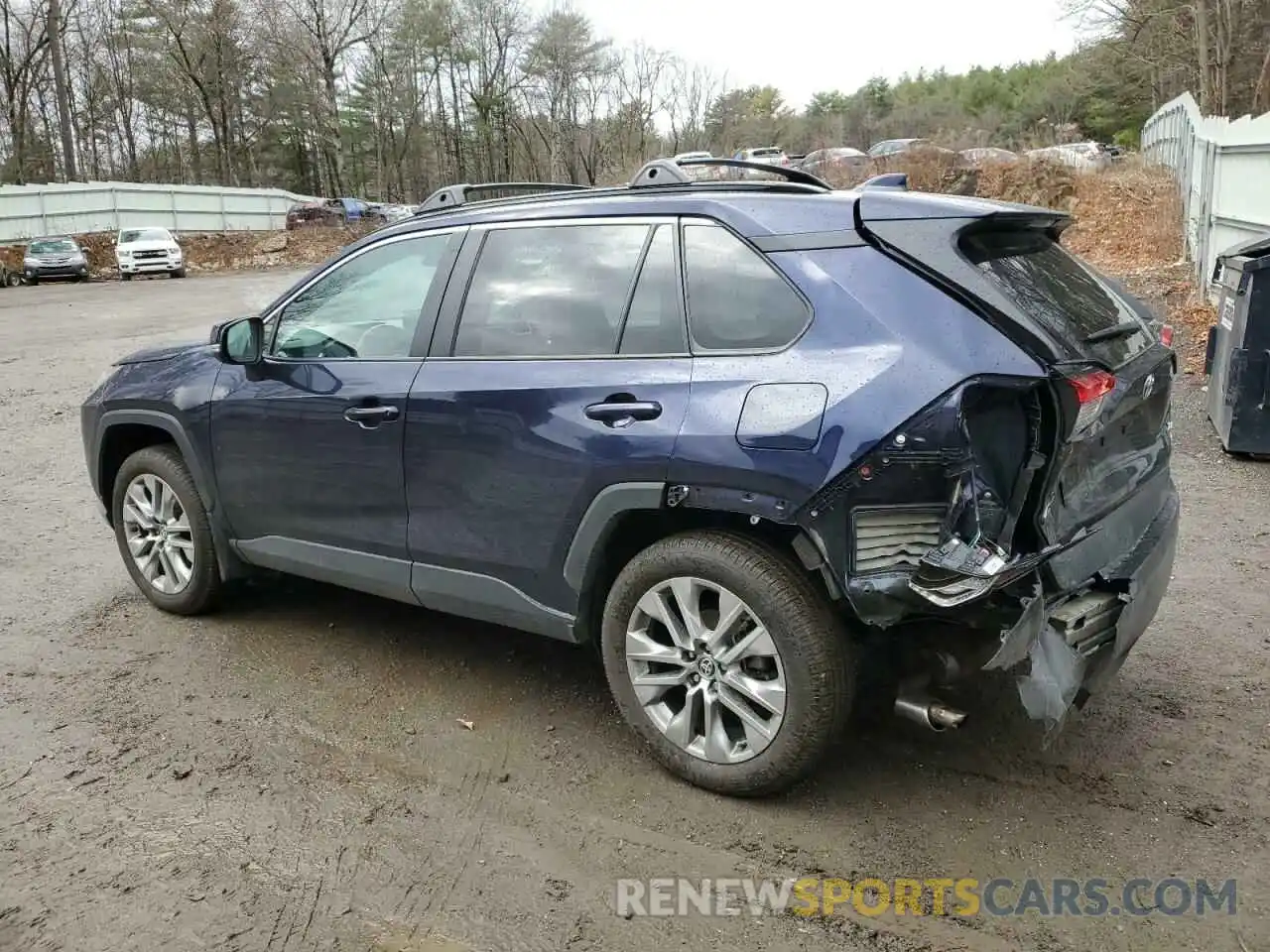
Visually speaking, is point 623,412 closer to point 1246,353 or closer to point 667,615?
point 667,615

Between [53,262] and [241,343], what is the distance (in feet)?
96.8

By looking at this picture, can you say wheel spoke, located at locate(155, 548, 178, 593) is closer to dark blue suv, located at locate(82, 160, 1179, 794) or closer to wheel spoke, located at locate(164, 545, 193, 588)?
wheel spoke, located at locate(164, 545, 193, 588)

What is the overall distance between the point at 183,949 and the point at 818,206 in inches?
108

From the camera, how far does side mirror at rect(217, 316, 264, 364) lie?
428 cm

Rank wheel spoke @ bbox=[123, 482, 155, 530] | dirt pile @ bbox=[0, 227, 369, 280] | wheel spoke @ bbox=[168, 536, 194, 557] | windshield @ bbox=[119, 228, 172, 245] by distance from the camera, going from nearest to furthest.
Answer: wheel spoke @ bbox=[168, 536, 194, 557], wheel spoke @ bbox=[123, 482, 155, 530], windshield @ bbox=[119, 228, 172, 245], dirt pile @ bbox=[0, 227, 369, 280]

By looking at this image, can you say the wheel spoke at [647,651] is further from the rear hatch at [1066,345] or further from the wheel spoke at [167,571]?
the wheel spoke at [167,571]

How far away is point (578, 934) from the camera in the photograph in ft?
8.57

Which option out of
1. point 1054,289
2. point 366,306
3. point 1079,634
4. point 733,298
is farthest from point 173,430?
point 1079,634

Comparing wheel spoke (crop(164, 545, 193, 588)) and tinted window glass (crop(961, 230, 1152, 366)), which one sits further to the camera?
wheel spoke (crop(164, 545, 193, 588))

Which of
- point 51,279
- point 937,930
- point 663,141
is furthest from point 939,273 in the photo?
point 663,141

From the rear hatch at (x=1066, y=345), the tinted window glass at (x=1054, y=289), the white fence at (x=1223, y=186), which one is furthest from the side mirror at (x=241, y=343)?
the white fence at (x=1223, y=186)

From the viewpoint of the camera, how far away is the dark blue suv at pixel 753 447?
9.21 ft

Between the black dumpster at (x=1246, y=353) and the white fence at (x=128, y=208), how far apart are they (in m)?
36.6

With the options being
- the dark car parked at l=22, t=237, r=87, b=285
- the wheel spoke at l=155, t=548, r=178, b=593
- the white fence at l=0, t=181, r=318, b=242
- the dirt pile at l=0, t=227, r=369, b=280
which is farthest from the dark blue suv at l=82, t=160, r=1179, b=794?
the white fence at l=0, t=181, r=318, b=242
